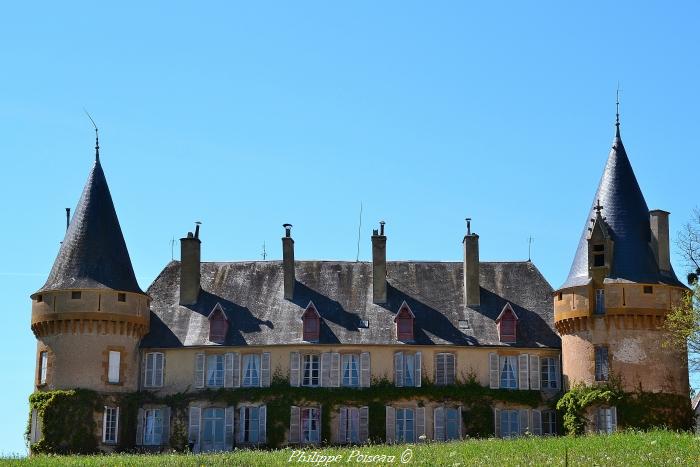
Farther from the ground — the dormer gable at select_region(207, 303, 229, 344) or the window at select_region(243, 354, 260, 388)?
the dormer gable at select_region(207, 303, 229, 344)

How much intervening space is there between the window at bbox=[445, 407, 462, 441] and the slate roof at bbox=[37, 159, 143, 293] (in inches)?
503

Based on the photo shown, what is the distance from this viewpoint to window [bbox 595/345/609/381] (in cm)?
5262

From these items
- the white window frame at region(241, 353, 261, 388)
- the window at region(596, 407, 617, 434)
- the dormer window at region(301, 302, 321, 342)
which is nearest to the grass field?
the window at region(596, 407, 617, 434)

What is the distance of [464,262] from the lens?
58.0 m

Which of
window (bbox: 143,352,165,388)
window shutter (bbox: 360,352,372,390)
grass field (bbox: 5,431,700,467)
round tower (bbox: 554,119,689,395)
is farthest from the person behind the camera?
window (bbox: 143,352,165,388)

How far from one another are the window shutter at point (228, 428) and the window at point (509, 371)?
1045 cm

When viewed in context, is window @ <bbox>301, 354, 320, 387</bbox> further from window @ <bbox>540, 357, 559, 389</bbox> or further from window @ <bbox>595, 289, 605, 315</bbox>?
window @ <bbox>595, 289, 605, 315</bbox>

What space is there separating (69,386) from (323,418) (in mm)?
9543

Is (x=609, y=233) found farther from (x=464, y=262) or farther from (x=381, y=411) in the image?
(x=381, y=411)

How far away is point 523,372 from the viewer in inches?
2184

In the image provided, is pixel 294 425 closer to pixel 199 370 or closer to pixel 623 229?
pixel 199 370

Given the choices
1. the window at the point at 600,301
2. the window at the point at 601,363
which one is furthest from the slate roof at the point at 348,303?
the window at the point at 600,301

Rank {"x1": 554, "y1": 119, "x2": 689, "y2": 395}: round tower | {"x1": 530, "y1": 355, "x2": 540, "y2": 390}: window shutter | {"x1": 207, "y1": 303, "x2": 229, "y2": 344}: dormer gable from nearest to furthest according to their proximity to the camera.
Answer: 1. {"x1": 554, "y1": 119, "x2": 689, "y2": 395}: round tower
2. {"x1": 530, "y1": 355, "x2": 540, "y2": 390}: window shutter
3. {"x1": 207, "y1": 303, "x2": 229, "y2": 344}: dormer gable

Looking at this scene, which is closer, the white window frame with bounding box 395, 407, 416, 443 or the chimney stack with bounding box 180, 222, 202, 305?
the white window frame with bounding box 395, 407, 416, 443
